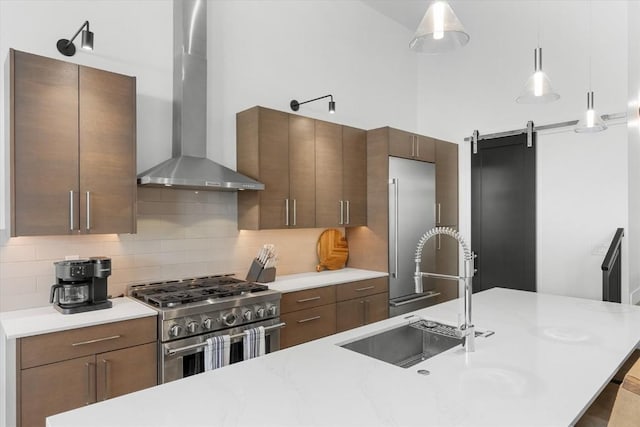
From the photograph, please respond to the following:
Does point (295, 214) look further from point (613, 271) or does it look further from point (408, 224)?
point (613, 271)

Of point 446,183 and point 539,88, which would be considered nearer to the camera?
point 539,88

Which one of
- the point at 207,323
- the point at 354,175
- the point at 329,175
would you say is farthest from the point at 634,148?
the point at 207,323

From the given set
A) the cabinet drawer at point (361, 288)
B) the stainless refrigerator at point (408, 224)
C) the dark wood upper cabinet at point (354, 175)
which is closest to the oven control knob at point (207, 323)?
the cabinet drawer at point (361, 288)

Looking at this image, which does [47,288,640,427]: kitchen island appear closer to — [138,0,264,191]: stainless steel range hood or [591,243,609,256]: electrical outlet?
[138,0,264,191]: stainless steel range hood

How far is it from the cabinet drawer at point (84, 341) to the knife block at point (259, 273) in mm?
1094

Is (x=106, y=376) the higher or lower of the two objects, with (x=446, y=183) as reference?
lower

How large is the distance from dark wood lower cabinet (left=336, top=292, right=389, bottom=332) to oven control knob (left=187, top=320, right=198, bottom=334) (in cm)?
140

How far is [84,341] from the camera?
228 centimetres

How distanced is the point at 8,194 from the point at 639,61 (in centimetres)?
595

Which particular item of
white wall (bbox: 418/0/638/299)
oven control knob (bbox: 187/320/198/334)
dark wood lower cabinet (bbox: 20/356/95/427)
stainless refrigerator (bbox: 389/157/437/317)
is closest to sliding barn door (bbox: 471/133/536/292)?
white wall (bbox: 418/0/638/299)

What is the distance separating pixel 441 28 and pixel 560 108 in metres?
3.31

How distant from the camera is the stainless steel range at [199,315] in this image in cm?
255

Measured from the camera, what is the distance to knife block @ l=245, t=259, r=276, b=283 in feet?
11.5

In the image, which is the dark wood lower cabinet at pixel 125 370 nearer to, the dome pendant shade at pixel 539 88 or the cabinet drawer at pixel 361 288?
the cabinet drawer at pixel 361 288
